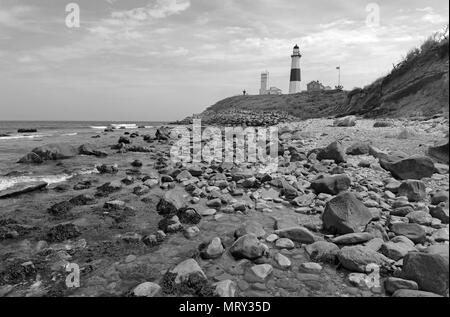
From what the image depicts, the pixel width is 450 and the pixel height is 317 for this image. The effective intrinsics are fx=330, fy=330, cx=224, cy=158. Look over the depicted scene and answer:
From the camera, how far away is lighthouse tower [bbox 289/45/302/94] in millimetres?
67938

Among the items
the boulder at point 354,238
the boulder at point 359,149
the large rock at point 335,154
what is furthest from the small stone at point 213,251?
the boulder at point 359,149

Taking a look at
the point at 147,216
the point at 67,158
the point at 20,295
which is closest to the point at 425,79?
the point at 147,216

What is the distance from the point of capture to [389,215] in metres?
6.30

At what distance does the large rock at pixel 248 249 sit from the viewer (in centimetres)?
506

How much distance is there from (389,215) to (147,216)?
16.2ft

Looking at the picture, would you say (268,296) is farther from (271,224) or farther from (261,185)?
(261,185)

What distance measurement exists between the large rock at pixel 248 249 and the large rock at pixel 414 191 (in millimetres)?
3765

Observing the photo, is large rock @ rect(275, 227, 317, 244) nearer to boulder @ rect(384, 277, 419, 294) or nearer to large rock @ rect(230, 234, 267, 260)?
large rock @ rect(230, 234, 267, 260)

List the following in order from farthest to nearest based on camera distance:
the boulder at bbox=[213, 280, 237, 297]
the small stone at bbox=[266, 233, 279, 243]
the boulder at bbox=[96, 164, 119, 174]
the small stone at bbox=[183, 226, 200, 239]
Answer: the boulder at bbox=[96, 164, 119, 174]
the small stone at bbox=[183, 226, 200, 239]
the small stone at bbox=[266, 233, 279, 243]
the boulder at bbox=[213, 280, 237, 297]

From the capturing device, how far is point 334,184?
786 cm

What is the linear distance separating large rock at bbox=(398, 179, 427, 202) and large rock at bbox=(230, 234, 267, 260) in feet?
12.4

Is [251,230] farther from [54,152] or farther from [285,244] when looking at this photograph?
[54,152]

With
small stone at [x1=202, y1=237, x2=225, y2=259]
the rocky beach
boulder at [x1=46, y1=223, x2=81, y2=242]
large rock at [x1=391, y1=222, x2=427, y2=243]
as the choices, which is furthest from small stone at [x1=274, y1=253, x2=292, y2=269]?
boulder at [x1=46, y1=223, x2=81, y2=242]

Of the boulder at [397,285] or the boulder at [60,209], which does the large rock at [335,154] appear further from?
the boulder at [60,209]
